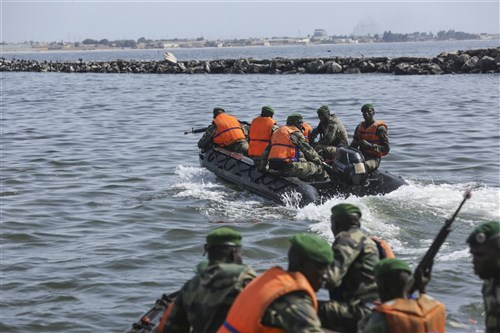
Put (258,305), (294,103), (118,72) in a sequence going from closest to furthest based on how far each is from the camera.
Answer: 1. (258,305)
2. (294,103)
3. (118,72)

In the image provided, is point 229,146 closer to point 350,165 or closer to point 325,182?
point 325,182

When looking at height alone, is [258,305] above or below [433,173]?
above

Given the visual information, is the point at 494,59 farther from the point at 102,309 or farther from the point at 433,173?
the point at 102,309

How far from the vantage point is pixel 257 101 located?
41.1 metres

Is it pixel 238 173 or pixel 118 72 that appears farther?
pixel 118 72

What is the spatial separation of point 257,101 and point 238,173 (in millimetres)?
23894

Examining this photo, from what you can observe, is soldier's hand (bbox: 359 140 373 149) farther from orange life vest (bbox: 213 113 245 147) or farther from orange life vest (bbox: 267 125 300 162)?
orange life vest (bbox: 213 113 245 147)

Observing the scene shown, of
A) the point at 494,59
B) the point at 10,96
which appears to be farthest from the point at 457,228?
the point at 494,59

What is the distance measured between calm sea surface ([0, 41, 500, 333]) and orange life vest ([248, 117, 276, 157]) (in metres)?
1.02

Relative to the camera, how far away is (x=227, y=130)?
18.4 m

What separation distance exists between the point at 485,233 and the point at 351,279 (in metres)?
1.74

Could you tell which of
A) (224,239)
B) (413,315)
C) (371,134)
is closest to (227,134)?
(371,134)

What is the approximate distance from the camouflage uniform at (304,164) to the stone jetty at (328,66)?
42.6 metres

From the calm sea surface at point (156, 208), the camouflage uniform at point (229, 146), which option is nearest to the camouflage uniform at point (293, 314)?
the calm sea surface at point (156, 208)
